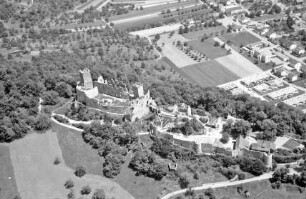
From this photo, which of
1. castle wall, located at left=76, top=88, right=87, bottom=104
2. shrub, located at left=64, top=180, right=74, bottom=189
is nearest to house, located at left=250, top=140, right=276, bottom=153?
shrub, located at left=64, top=180, right=74, bottom=189

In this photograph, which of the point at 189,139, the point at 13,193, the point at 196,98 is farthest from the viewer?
the point at 196,98

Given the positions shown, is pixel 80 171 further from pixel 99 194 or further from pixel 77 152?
pixel 99 194

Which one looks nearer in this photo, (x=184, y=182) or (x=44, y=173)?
(x=184, y=182)

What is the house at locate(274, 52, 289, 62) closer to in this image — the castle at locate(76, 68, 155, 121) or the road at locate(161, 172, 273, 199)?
the castle at locate(76, 68, 155, 121)

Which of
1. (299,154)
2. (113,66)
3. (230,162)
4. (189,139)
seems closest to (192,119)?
(189,139)

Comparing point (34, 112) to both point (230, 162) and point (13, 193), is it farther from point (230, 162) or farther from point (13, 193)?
point (230, 162)

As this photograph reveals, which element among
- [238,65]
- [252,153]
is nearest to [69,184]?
[252,153]

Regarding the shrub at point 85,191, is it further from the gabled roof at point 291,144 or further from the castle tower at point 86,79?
the gabled roof at point 291,144
